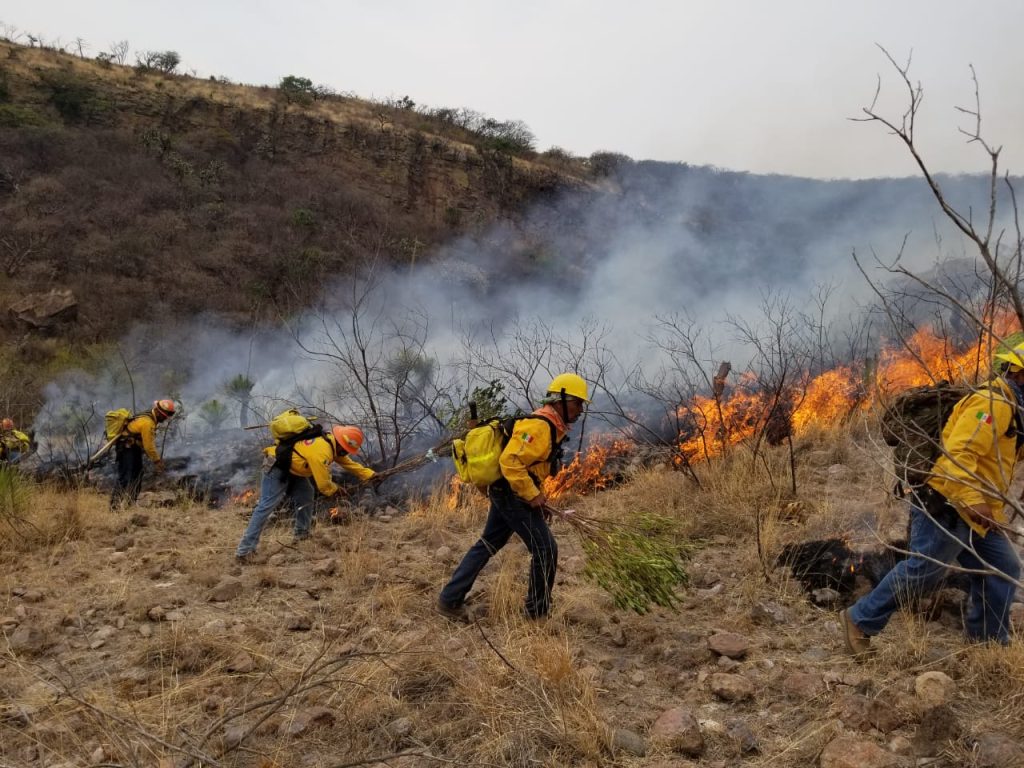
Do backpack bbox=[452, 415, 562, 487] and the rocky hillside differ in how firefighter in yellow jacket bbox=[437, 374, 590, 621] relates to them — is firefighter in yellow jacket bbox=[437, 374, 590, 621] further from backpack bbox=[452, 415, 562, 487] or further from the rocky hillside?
the rocky hillside

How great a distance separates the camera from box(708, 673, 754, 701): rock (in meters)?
2.93

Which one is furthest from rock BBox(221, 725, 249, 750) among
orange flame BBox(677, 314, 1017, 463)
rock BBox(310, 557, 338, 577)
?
orange flame BBox(677, 314, 1017, 463)

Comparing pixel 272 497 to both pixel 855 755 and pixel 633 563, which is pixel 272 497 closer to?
pixel 633 563

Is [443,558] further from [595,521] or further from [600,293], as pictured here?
[600,293]

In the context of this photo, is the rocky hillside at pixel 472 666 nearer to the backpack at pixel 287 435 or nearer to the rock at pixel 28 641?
the rock at pixel 28 641

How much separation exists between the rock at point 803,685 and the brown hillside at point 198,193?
14950 mm

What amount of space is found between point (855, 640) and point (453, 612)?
7.02 ft

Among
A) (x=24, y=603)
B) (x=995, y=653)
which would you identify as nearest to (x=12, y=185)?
(x=24, y=603)

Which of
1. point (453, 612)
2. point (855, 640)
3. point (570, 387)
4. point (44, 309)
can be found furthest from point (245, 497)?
point (44, 309)

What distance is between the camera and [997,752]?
2.26m

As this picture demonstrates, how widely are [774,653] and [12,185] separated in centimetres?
2558

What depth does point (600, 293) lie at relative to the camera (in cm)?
2506

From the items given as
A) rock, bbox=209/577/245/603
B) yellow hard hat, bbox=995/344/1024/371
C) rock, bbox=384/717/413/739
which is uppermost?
yellow hard hat, bbox=995/344/1024/371

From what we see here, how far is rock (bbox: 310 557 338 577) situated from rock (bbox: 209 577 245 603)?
534mm
